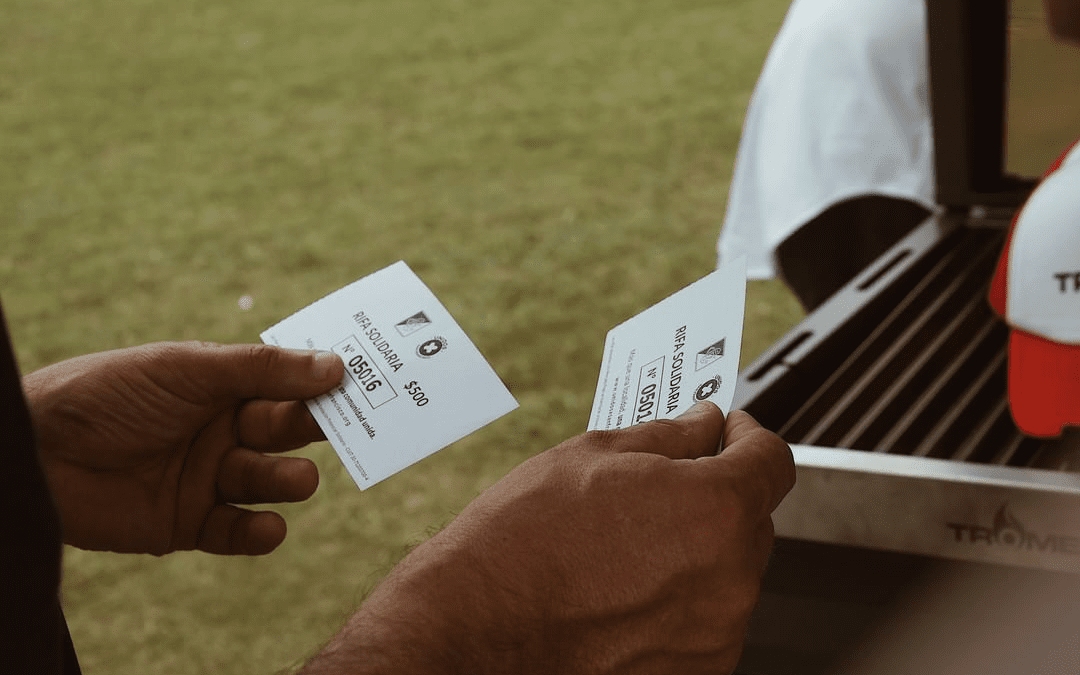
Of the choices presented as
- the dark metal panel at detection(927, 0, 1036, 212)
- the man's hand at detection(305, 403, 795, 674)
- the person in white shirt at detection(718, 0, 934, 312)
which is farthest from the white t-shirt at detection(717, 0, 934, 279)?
the man's hand at detection(305, 403, 795, 674)

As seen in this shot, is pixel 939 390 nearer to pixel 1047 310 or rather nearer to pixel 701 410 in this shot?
pixel 1047 310

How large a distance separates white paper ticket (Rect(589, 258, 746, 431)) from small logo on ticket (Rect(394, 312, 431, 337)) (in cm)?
17

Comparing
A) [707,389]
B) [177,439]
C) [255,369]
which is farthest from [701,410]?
[177,439]

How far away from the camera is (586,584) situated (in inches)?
27.7

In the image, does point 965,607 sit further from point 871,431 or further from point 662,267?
point 662,267

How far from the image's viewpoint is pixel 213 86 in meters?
5.64

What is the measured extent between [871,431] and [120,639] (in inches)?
68.9

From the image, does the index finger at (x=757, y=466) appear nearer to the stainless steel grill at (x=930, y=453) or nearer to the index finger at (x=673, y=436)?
the index finger at (x=673, y=436)

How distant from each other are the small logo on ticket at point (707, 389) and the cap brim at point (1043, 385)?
0.44m

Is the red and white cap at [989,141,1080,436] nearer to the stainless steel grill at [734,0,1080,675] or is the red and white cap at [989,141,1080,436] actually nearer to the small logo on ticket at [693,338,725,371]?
the stainless steel grill at [734,0,1080,675]

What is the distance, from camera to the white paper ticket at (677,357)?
783 millimetres

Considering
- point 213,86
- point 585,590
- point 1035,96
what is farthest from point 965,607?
point 213,86

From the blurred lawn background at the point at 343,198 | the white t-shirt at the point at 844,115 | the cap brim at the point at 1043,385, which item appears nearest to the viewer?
the cap brim at the point at 1043,385

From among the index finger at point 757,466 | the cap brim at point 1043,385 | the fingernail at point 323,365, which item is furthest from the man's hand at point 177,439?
the cap brim at point 1043,385
